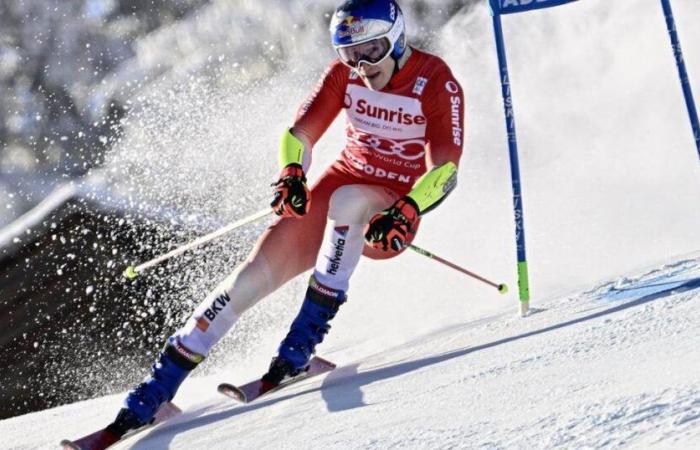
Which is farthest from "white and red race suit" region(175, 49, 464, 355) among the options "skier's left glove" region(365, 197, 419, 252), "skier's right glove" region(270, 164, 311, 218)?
"skier's left glove" region(365, 197, 419, 252)

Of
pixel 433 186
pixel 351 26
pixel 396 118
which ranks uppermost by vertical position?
pixel 351 26

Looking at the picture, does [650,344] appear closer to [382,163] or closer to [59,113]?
[382,163]

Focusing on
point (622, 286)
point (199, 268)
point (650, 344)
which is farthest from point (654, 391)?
point (199, 268)

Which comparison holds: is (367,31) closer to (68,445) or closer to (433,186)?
(433,186)

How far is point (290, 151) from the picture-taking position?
4.32m

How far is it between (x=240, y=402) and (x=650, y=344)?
62.9 inches

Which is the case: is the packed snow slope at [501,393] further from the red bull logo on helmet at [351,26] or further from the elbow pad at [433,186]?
the red bull logo on helmet at [351,26]

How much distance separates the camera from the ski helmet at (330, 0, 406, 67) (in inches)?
160

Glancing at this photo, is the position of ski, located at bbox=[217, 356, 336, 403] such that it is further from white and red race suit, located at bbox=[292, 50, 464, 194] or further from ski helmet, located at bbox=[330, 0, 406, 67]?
ski helmet, located at bbox=[330, 0, 406, 67]

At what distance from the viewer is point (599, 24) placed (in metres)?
8.63

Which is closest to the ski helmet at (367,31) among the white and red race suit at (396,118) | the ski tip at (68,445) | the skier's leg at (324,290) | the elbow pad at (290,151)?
Answer: the white and red race suit at (396,118)

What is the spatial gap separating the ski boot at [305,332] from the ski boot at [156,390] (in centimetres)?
31

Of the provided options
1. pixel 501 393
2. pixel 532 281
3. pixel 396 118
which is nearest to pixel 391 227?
pixel 396 118

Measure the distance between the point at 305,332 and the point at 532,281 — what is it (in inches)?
73.1
